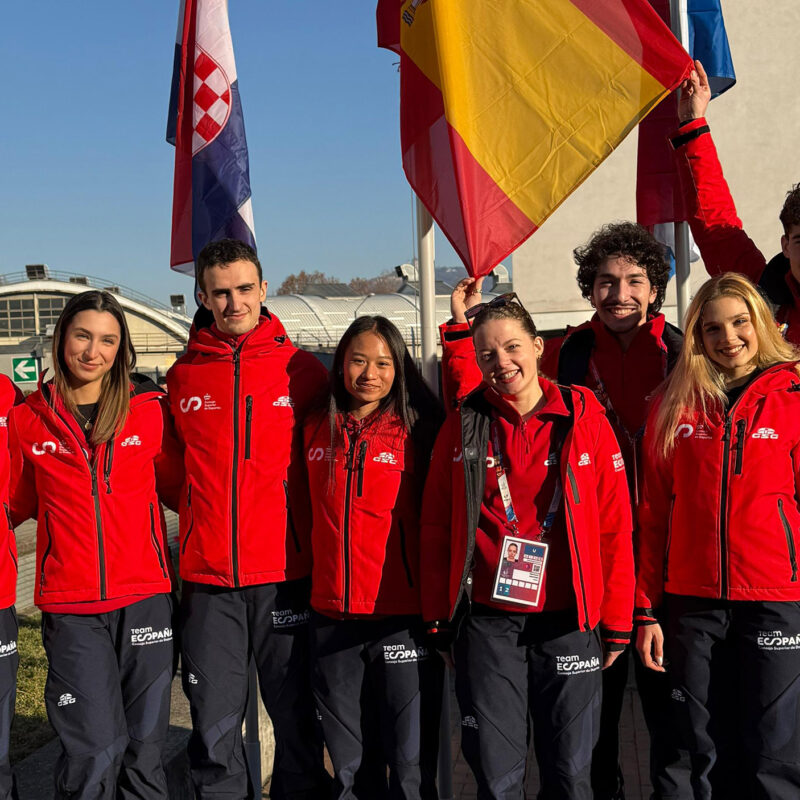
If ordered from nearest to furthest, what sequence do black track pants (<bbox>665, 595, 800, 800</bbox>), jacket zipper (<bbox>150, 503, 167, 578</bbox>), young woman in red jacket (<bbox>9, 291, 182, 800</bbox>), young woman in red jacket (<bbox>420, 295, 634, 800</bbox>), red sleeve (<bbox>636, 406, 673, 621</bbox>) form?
1. black track pants (<bbox>665, 595, 800, 800</bbox>)
2. young woman in red jacket (<bbox>420, 295, 634, 800</bbox>)
3. red sleeve (<bbox>636, 406, 673, 621</bbox>)
4. young woman in red jacket (<bbox>9, 291, 182, 800</bbox>)
5. jacket zipper (<bbox>150, 503, 167, 578</bbox>)

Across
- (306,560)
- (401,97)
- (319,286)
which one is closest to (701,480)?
(306,560)

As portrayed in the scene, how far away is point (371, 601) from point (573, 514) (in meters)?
0.85

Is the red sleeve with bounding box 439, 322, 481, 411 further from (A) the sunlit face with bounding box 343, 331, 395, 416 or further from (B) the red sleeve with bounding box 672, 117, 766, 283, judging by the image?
(B) the red sleeve with bounding box 672, 117, 766, 283

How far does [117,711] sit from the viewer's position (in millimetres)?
3615

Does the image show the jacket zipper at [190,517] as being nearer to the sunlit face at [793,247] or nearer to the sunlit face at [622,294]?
the sunlit face at [622,294]

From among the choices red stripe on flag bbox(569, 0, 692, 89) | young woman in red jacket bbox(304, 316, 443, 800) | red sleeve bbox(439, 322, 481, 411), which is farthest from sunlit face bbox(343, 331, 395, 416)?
red stripe on flag bbox(569, 0, 692, 89)

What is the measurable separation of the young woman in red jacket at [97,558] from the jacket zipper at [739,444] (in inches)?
86.8

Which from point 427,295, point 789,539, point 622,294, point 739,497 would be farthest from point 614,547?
point 427,295

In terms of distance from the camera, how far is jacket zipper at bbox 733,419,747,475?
3.29 m

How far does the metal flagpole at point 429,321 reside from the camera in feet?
13.2

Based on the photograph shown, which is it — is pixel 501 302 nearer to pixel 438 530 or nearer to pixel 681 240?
pixel 438 530

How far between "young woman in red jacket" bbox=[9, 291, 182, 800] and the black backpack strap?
1.72 m

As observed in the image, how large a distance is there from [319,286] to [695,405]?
77013 millimetres

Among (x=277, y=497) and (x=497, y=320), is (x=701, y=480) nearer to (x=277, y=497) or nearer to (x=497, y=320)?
(x=497, y=320)
